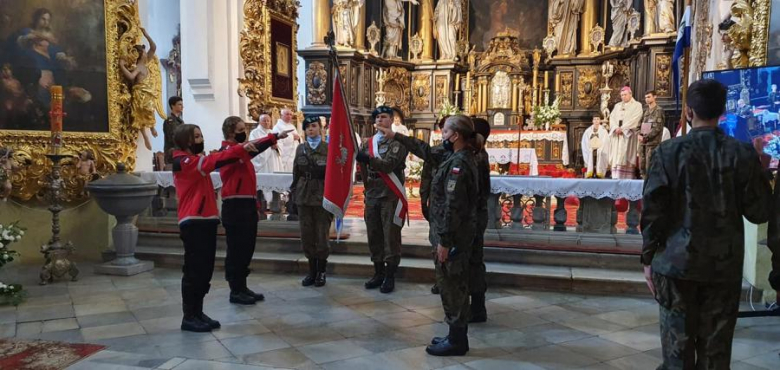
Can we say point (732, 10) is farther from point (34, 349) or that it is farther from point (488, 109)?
point (488, 109)

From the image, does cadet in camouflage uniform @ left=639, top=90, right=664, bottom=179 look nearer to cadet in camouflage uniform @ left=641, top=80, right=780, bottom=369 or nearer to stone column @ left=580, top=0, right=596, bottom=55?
cadet in camouflage uniform @ left=641, top=80, right=780, bottom=369

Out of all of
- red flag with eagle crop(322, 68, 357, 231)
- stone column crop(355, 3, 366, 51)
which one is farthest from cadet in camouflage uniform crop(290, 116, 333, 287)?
stone column crop(355, 3, 366, 51)

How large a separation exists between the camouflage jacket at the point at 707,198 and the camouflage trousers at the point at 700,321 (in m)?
0.09

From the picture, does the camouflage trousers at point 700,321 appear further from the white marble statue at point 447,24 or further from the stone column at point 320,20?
the white marble statue at point 447,24

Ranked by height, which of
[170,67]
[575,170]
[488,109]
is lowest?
[575,170]

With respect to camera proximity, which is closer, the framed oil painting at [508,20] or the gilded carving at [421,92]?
the gilded carving at [421,92]

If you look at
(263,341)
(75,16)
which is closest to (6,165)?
(75,16)

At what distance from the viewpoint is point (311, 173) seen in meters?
6.00

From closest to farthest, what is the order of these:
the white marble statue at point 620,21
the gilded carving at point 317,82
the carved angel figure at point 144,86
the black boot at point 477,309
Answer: the black boot at point 477,309, the carved angel figure at point 144,86, the gilded carving at point 317,82, the white marble statue at point 620,21

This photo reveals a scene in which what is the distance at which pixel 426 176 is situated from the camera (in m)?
5.55

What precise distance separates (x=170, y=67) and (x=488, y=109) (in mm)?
10414

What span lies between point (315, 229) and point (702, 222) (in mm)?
4114

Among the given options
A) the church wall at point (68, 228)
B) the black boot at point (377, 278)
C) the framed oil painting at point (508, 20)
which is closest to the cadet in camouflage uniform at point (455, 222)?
the black boot at point (377, 278)

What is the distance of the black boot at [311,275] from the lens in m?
6.16
